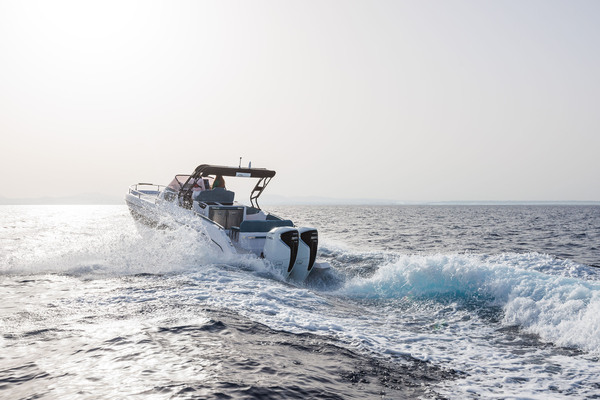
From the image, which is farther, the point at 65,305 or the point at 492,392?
the point at 65,305

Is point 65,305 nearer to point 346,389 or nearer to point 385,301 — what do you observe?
point 346,389

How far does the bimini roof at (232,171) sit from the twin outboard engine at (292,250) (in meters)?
3.10

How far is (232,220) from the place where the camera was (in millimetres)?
12922

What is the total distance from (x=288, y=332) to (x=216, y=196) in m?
8.59

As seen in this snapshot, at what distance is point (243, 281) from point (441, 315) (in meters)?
4.04

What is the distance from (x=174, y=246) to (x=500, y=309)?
326 inches

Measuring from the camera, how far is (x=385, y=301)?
8250 mm

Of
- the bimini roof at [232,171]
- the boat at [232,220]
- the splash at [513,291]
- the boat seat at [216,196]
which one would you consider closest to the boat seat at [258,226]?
the boat at [232,220]

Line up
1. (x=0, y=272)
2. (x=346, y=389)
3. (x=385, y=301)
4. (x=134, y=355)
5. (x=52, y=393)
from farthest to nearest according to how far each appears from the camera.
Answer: (x=0, y=272) < (x=385, y=301) < (x=134, y=355) < (x=346, y=389) < (x=52, y=393)

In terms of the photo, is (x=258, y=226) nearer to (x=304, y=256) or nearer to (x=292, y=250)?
(x=292, y=250)

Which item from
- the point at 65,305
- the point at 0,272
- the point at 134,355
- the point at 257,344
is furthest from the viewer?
the point at 0,272

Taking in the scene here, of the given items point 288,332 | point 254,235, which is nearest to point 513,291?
point 288,332

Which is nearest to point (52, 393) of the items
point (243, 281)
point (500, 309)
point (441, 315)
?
point (243, 281)

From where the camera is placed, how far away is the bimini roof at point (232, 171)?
40.2ft
